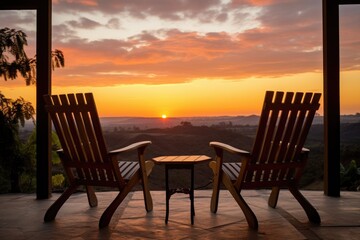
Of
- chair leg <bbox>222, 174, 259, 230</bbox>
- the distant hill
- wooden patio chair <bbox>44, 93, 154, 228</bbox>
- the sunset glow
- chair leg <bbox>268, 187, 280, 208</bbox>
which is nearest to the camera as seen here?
chair leg <bbox>222, 174, 259, 230</bbox>

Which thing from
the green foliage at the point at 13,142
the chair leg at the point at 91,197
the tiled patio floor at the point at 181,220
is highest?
the green foliage at the point at 13,142

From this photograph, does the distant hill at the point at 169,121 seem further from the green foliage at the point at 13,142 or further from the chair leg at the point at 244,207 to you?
the chair leg at the point at 244,207

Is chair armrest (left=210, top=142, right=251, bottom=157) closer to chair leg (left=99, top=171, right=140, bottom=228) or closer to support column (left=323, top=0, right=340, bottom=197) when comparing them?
chair leg (left=99, top=171, right=140, bottom=228)

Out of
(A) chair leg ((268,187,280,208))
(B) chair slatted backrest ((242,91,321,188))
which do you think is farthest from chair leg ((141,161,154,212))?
(A) chair leg ((268,187,280,208))

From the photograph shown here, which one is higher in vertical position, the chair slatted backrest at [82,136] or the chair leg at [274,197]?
the chair slatted backrest at [82,136]

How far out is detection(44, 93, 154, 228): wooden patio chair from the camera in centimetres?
328

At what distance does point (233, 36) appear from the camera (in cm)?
784

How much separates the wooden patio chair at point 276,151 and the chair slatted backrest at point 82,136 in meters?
0.96

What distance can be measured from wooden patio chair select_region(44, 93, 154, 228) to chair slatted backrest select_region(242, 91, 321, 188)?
3.18 ft

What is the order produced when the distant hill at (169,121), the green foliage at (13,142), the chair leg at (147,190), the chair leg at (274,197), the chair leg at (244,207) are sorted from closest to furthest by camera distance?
the chair leg at (244,207)
the chair leg at (147,190)
the chair leg at (274,197)
the green foliage at (13,142)
the distant hill at (169,121)

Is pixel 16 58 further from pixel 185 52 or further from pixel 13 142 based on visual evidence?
pixel 185 52

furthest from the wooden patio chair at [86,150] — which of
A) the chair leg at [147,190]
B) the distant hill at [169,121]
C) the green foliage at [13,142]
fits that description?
the distant hill at [169,121]

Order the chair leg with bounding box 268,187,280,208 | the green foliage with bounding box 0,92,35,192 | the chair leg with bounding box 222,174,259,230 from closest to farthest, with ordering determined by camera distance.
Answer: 1. the chair leg with bounding box 222,174,259,230
2. the chair leg with bounding box 268,187,280,208
3. the green foliage with bounding box 0,92,35,192

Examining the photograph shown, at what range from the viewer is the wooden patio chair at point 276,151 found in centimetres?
324
